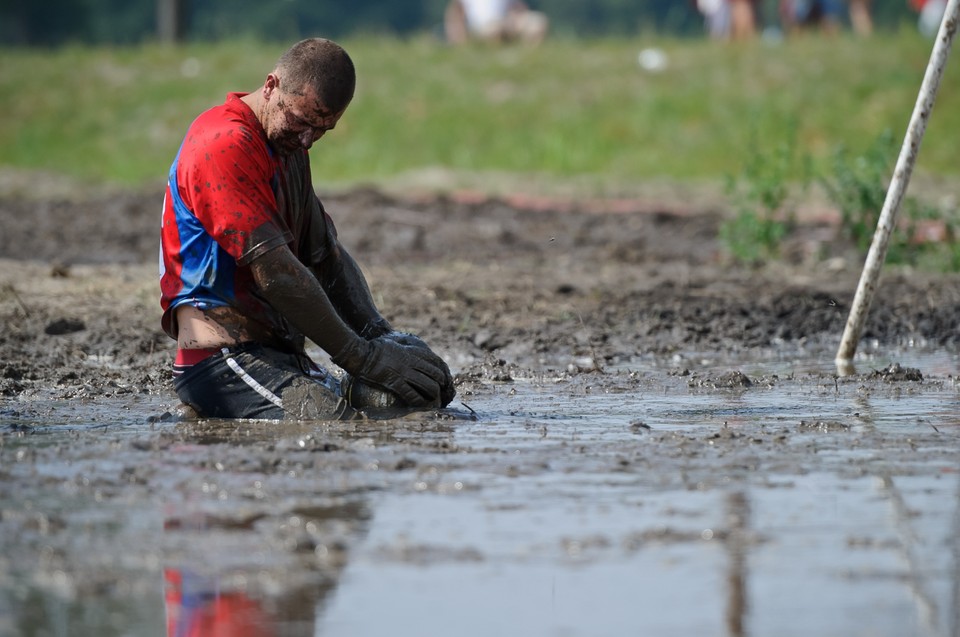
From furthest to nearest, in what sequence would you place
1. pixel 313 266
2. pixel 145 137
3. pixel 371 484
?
pixel 145 137 < pixel 313 266 < pixel 371 484

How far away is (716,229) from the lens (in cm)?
1491

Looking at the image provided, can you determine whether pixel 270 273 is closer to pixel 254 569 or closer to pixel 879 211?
pixel 254 569

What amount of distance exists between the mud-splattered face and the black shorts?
2.87 feet

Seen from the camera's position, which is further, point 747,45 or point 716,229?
point 747,45

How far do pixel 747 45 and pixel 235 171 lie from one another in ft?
57.6

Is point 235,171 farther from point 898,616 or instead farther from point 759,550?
point 898,616

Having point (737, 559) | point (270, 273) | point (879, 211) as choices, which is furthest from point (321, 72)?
point (879, 211)

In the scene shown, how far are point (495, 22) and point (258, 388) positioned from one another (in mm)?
19924

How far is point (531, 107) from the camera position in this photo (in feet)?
69.9

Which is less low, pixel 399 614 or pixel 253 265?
pixel 253 265

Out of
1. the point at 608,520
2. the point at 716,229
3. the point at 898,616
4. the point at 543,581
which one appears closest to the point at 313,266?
the point at 608,520

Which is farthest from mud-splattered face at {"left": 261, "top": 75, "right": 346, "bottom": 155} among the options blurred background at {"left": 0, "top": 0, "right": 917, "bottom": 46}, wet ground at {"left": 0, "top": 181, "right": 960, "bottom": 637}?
blurred background at {"left": 0, "top": 0, "right": 917, "bottom": 46}

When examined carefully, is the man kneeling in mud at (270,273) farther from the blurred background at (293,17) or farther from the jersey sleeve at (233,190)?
the blurred background at (293,17)

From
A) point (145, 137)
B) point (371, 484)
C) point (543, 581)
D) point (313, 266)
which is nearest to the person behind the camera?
point (543, 581)
